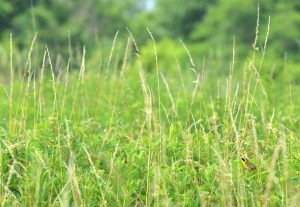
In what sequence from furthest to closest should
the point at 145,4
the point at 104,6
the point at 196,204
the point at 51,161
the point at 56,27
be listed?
the point at 145,4, the point at 104,6, the point at 56,27, the point at 51,161, the point at 196,204

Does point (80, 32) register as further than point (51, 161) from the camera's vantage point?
Yes

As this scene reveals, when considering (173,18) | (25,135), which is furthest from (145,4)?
(25,135)

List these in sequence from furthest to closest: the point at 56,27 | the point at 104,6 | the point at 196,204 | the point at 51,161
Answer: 1. the point at 104,6
2. the point at 56,27
3. the point at 51,161
4. the point at 196,204

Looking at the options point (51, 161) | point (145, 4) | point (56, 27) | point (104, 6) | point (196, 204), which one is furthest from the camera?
point (145, 4)

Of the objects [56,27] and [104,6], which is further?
[104,6]

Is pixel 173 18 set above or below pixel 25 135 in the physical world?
below

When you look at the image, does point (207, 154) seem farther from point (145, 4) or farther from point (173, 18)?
point (145, 4)

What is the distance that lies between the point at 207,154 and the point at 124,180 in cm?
51

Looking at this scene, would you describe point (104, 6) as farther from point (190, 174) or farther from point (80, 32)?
point (190, 174)

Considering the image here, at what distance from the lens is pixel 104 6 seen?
37.3 meters

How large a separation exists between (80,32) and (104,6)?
733cm

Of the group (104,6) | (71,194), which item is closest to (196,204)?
(71,194)

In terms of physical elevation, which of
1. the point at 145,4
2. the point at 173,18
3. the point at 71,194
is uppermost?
the point at 71,194

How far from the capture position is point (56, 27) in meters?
29.6
